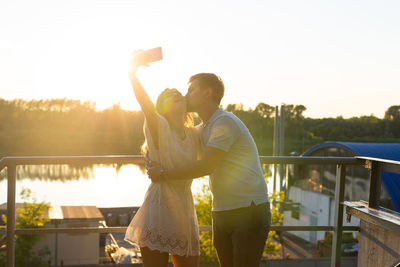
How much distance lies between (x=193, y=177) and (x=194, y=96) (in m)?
0.44

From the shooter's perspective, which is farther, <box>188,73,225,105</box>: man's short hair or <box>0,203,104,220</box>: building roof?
<box>0,203,104,220</box>: building roof

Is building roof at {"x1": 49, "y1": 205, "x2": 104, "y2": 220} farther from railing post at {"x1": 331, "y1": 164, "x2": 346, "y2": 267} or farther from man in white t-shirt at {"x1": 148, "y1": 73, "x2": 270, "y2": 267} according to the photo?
man in white t-shirt at {"x1": 148, "y1": 73, "x2": 270, "y2": 267}

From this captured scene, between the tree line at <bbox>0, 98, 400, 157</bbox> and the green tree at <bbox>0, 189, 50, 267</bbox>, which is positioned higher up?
the tree line at <bbox>0, 98, 400, 157</bbox>

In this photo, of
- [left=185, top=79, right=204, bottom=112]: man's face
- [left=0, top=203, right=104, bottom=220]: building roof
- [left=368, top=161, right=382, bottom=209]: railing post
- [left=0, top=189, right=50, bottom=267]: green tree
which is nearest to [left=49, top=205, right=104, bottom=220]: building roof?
[left=0, top=203, right=104, bottom=220]: building roof

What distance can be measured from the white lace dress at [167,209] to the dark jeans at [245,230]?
0.23m

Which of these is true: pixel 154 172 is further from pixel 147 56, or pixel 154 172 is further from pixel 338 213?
pixel 338 213

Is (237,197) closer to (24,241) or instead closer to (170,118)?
(170,118)

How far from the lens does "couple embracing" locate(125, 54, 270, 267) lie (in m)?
2.13

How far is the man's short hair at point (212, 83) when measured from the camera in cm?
222

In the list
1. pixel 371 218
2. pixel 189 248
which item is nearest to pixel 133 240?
pixel 189 248

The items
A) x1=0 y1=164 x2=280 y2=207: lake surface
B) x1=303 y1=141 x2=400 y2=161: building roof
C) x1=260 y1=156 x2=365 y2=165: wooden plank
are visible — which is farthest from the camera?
x1=0 y1=164 x2=280 y2=207: lake surface

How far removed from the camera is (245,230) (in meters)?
2.25

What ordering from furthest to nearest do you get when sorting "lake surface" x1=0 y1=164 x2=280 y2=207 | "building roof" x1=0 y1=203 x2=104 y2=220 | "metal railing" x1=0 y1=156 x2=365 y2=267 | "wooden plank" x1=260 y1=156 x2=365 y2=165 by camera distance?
1. "lake surface" x1=0 y1=164 x2=280 y2=207
2. "building roof" x1=0 y1=203 x2=104 y2=220
3. "wooden plank" x1=260 y1=156 x2=365 y2=165
4. "metal railing" x1=0 y1=156 x2=365 y2=267

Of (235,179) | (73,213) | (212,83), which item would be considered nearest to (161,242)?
(235,179)
